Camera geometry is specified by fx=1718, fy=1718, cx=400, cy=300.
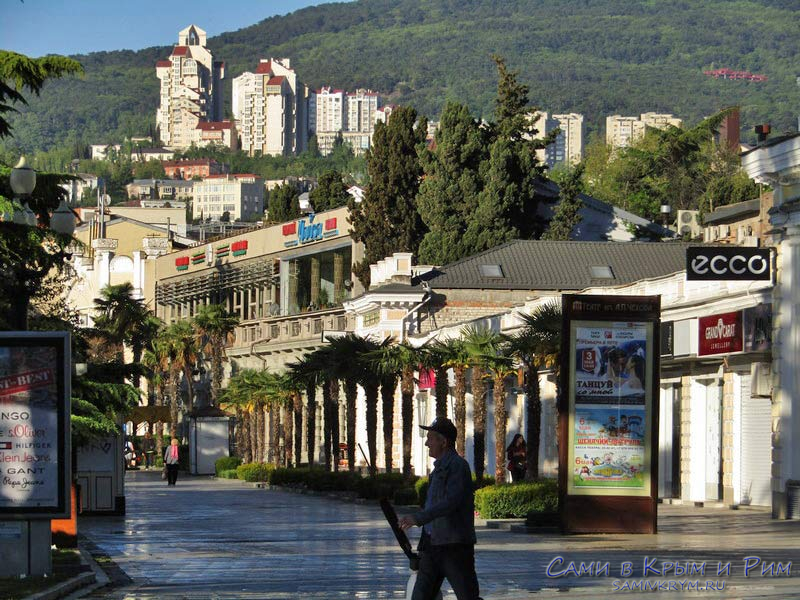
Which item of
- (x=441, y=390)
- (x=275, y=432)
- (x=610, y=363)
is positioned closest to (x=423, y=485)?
(x=441, y=390)

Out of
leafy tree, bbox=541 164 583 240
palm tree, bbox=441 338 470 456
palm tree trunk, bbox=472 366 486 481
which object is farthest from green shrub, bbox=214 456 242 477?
palm tree trunk, bbox=472 366 486 481

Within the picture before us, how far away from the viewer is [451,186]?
265ft

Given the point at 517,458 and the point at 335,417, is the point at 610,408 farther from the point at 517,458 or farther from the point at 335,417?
the point at 335,417

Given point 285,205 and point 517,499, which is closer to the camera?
point 517,499

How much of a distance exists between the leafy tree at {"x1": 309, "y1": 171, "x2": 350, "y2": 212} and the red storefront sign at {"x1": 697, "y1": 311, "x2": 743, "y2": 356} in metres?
71.2

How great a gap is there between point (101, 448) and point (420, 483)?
30.3 ft

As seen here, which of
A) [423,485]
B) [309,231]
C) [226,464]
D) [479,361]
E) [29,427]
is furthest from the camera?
[309,231]

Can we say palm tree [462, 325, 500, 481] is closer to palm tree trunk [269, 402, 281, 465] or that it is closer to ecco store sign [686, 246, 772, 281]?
ecco store sign [686, 246, 772, 281]

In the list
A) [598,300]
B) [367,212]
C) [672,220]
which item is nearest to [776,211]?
[598,300]

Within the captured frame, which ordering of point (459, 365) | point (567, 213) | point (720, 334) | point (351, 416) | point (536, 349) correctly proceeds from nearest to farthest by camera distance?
point (536, 349), point (720, 334), point (459, 365), point (351, 416), point (567, 213)

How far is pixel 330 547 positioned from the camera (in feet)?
84.8

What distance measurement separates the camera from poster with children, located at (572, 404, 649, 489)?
28125mm

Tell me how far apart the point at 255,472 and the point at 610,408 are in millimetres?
40026

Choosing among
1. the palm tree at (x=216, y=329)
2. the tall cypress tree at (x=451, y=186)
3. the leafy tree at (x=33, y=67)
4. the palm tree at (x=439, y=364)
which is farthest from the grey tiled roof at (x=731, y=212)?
the leafy tree at (x=33, y=67)
